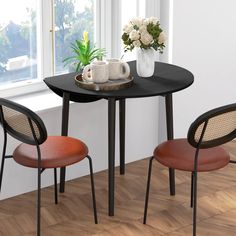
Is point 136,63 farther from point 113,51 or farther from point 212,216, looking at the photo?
point 212,216

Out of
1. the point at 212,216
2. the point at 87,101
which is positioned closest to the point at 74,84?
the point at 87,101

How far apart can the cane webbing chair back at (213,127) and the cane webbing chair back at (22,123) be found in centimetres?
75

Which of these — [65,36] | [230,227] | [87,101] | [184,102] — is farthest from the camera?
[184,102]

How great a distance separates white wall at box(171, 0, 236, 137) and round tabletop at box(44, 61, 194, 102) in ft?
1.83

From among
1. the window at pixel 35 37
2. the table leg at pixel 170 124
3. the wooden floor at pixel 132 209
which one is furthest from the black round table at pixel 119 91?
the window at pixel 35 37

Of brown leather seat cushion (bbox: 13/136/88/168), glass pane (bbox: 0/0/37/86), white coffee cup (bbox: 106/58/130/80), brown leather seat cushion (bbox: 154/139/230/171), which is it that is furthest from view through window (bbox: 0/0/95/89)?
brown leather seat cushion (bbox: 154/139/230/171)

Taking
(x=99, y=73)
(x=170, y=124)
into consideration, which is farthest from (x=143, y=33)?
(x=170, y=124)

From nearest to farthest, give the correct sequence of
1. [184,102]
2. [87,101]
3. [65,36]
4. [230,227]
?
[230,227] < [87,101] < [65,36] < [184,102]

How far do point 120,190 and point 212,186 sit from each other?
1.90 feet

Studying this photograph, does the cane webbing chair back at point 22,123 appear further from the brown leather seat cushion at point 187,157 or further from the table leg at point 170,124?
the table leg at point 170,124

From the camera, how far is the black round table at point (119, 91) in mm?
4223

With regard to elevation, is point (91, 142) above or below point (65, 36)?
below

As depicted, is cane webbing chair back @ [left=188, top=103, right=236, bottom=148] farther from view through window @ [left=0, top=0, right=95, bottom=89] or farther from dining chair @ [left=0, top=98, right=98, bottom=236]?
view through window @ [left=0, top=0, right=95, bottom=89]

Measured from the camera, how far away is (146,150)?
5332 millimetres
